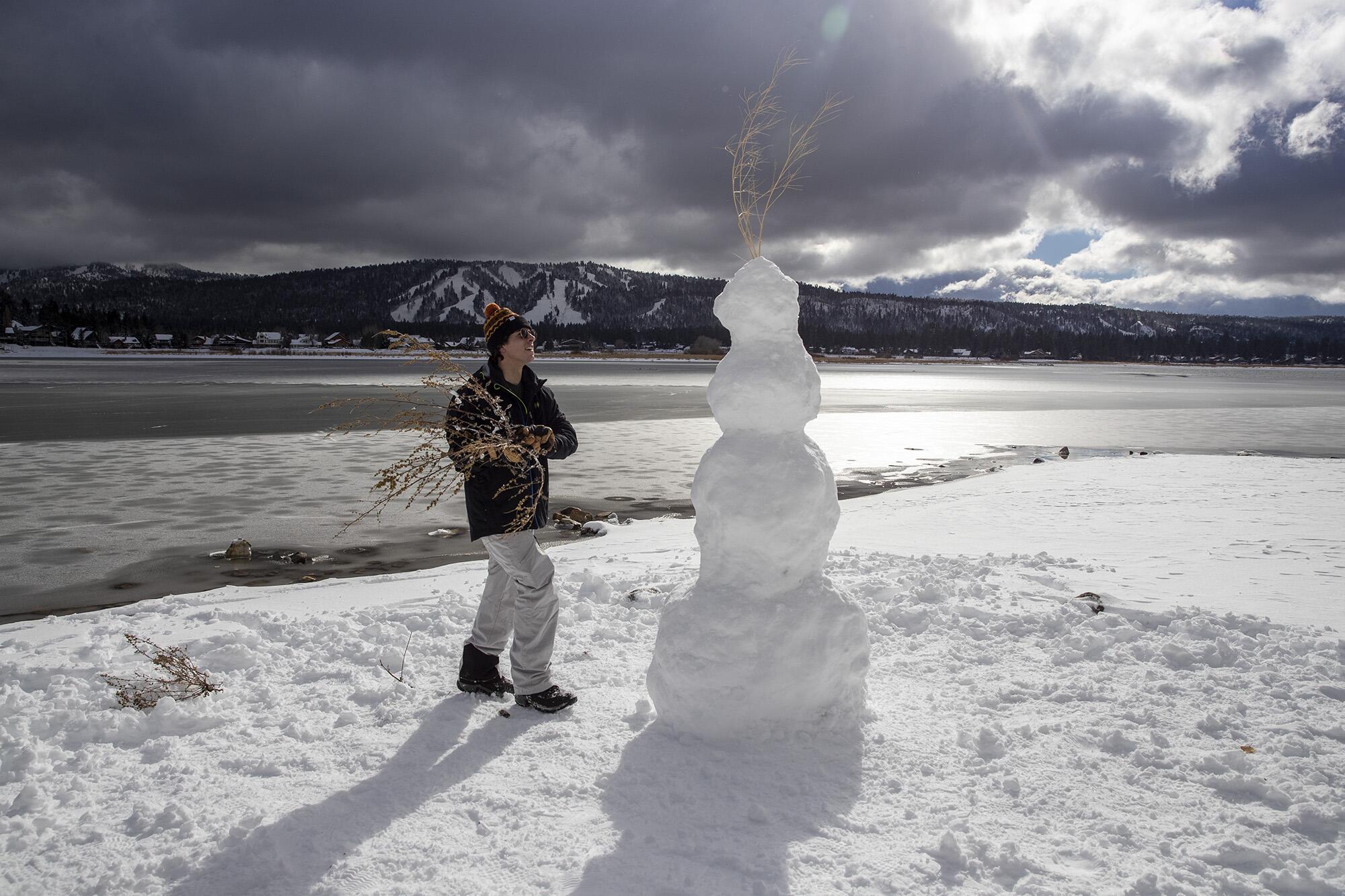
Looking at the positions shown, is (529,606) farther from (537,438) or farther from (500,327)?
(500,327)

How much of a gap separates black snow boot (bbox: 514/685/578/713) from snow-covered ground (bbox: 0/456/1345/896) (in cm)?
8

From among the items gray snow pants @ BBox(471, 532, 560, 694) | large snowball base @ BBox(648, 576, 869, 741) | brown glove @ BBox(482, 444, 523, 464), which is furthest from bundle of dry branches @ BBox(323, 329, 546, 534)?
large snowball base @ BBox(648, 576, 869, 741)

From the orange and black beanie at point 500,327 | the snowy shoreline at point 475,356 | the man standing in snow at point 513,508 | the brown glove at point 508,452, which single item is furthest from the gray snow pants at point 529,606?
the snowy shoreline at point 475,356

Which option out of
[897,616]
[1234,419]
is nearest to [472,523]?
[897,616]

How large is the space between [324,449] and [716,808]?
51.5 feet

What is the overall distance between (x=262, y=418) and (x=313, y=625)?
20614mm

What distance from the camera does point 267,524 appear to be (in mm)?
9820

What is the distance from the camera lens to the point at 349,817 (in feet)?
10.4

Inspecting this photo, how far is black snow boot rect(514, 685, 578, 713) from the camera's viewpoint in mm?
4125

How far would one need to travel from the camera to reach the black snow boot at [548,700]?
4.12m

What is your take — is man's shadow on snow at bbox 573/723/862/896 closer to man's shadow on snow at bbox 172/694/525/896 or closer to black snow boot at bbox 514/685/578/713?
black snow boot at bbox 514/685/578/713

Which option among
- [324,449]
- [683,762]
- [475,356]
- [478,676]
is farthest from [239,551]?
[475,356]

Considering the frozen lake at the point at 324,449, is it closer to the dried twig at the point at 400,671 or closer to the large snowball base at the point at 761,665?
the dried twig at the point at 400,671

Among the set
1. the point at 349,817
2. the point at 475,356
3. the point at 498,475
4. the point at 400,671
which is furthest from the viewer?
the point at 475,356
